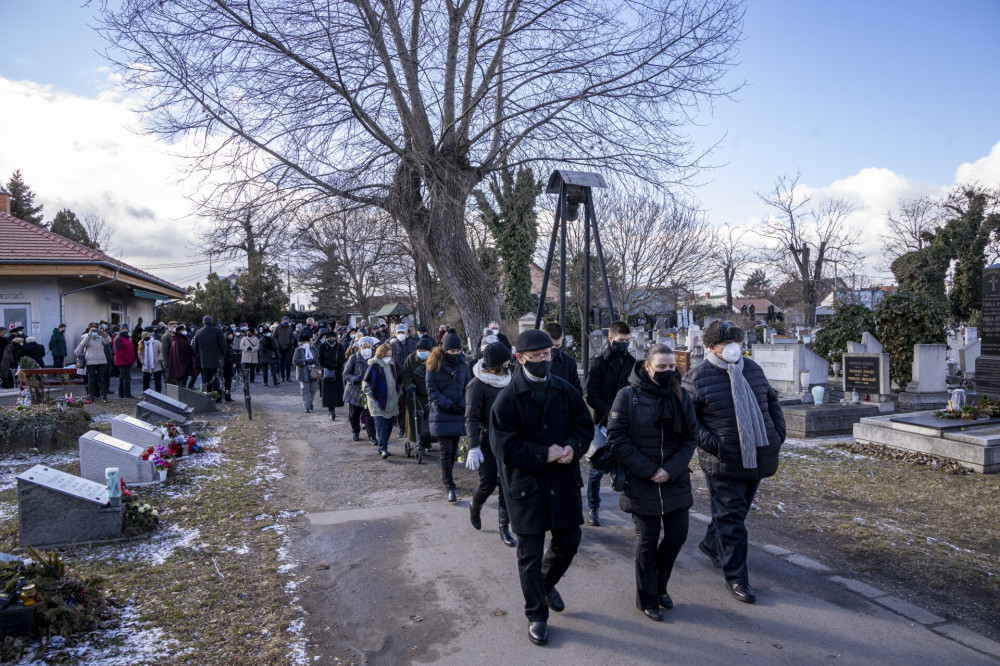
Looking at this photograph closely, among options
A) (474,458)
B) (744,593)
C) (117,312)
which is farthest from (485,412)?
(117,312)

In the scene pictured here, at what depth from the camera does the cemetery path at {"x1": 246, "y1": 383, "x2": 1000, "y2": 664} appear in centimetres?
383

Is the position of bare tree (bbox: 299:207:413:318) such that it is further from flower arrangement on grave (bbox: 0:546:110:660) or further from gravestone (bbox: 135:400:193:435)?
flower arrangement on grave (bbox: 0:546:110:660)

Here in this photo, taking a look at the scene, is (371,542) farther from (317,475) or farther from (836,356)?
(836,356)

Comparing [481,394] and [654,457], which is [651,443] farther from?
[481,394]

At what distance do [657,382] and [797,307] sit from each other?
48694 millimetres

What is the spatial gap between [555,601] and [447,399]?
322 cm

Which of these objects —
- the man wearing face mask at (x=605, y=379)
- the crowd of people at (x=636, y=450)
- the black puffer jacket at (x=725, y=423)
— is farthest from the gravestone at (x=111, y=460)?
the black puffer jacket at (x=725, y=423)

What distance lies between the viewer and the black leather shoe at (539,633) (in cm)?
390

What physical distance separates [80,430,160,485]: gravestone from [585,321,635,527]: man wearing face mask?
505cm

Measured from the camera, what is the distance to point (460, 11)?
11703 millimetres

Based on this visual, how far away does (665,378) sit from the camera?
4.24m

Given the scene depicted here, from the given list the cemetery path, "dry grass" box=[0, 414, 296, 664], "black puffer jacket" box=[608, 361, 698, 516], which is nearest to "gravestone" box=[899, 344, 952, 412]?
the cemetery path

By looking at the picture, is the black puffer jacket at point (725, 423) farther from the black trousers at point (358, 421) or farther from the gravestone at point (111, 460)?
the black trousers at point (358, 421)

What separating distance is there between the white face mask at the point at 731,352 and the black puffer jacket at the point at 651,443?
556mm
